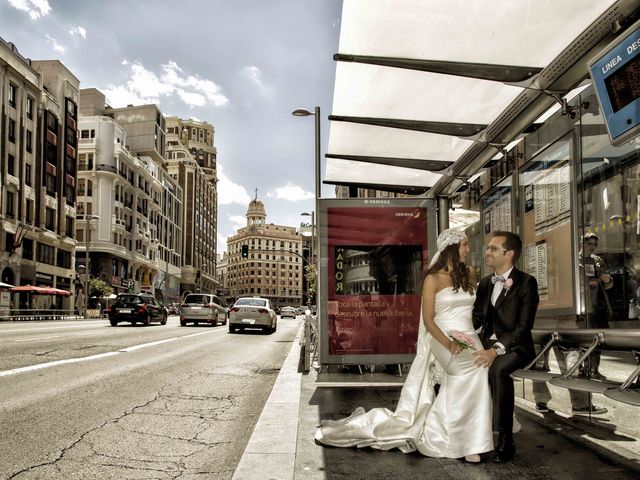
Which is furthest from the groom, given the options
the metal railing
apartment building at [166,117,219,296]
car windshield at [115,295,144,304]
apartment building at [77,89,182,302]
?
apartment building at [166,117,219,296]

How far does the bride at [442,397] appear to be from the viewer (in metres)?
4.35

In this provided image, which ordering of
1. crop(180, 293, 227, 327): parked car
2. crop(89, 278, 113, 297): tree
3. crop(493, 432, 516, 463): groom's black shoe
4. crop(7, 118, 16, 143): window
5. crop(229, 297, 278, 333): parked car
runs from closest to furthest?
crop(493, 432, 516, 463): groom's black shoe < crop(229, 297, 278, 333): parked car < crop(180, 293, 227, 327): parked car < crop(7, 118, 16, 143): window < crop(89, 278, 113, 297): tree

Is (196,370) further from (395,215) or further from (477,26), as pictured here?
(477,26)

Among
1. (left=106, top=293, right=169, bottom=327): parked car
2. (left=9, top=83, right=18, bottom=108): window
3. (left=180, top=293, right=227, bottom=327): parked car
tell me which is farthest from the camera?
A: (left=9, top=83, right=18, bottom=108): window

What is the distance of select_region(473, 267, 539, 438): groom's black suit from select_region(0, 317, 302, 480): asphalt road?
201 centimetres

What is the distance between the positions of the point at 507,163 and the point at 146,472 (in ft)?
17.1

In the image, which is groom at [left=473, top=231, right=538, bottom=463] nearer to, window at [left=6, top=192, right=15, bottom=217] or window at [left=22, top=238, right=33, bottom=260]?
window at [left=6, top=192, right=15, bottom=217]

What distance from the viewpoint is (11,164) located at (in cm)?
4462

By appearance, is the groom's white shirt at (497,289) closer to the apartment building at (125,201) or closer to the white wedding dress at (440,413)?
the white wedding dress at (440,413)

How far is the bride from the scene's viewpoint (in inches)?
171

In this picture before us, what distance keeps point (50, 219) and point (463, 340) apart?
52.8m

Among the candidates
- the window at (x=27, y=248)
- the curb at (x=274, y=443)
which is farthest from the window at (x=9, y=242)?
the curb at (x=274, y=443)

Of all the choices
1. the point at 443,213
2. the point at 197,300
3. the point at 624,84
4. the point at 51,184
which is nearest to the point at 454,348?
the point at 624,84

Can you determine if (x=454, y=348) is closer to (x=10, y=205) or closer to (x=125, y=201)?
(x=10, y=205)
